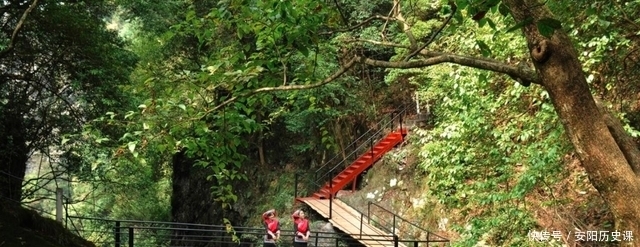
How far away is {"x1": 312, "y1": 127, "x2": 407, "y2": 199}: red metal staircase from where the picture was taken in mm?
12680

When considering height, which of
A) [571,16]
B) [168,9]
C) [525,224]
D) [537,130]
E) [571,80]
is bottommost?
[525,224]

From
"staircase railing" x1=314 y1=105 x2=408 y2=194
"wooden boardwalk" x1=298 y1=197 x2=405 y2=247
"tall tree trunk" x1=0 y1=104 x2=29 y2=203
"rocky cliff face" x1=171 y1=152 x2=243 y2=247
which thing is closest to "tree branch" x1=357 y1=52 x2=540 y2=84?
"wooden boardwalk" x1=298 y1=197 x2=405 y2=247

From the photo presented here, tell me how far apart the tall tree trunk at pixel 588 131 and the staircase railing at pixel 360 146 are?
10.9m

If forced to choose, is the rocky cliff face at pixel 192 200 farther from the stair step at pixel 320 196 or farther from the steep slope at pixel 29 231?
the steep slope at pixel 29 231

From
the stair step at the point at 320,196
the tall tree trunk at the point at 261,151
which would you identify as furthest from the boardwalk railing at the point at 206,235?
the tall tree trunk at the point at 261,151

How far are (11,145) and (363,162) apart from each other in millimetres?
7889

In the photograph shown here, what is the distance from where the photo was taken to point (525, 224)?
5688 millimetres

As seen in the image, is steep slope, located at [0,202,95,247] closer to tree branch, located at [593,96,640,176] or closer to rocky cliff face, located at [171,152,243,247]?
tree branch, located at [593,96,640,176]

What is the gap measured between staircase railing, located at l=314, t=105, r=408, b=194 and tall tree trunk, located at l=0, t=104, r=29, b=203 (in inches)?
284

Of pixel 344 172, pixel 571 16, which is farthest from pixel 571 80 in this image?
pixel 344 172

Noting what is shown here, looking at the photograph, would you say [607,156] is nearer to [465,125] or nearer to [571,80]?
[571,80]

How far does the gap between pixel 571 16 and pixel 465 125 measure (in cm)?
Answer: 190

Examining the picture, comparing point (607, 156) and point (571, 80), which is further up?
point (571, 80)

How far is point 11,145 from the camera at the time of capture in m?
8.29
